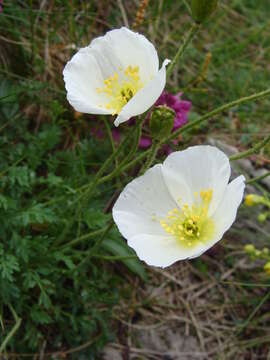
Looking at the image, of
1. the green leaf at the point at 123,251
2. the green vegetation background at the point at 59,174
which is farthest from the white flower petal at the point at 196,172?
the green leaf at the point at 123,251

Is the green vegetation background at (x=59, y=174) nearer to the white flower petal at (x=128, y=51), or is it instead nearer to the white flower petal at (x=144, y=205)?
the white flower petal at (x=144, y=205)

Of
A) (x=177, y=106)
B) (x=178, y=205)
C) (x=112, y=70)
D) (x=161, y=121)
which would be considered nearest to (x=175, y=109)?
(x=177, y=106)

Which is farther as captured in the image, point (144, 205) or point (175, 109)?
point (175, 109)

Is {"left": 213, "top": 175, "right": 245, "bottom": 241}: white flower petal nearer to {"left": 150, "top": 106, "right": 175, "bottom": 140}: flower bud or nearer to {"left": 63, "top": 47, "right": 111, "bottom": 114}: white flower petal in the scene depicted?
{"left": 150, "top": 106, "right": 175, "bottom": 140}: flower bud

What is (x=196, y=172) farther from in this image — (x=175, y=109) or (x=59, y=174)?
(x=59, y=174)

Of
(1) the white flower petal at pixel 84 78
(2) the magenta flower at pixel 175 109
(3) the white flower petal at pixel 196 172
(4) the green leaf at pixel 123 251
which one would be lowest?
(4) the green leaf at pixel 123 251

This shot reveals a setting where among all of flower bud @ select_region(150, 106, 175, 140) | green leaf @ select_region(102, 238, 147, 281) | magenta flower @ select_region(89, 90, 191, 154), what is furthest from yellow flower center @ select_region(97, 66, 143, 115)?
green leaf @ select_region(102, 238, 147, 281)

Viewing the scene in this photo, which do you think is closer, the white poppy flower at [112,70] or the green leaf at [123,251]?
the white poppy flower at [112,70]
